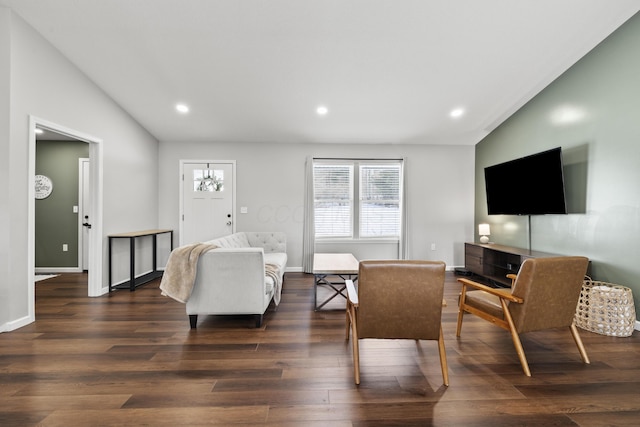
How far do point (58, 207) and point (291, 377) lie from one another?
5.76m

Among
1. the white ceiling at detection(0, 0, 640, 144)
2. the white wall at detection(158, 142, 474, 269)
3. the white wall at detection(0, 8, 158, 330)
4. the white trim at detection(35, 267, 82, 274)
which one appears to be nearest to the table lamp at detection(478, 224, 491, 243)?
the white wall at detection(158, 142, 474, 269)

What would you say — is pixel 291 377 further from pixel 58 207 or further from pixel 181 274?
pixel 58 207

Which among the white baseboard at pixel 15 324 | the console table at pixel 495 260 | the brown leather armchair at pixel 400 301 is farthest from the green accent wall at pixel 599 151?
the white baseboard at pixel 15 324

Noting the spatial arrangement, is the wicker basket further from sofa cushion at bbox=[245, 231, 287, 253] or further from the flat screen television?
sofa cushion at bbox=[245, 231, 287, 253]

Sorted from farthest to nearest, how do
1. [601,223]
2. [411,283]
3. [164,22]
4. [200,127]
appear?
[200,127]
[601,223]
[164,22]
[411,283]

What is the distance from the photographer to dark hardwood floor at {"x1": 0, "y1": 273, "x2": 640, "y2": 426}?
157cm

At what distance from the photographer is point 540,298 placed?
2.04 metres

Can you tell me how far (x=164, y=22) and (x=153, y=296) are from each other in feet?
10.7

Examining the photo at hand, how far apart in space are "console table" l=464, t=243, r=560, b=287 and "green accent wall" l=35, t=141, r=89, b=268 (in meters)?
7.11

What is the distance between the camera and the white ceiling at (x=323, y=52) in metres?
2.66

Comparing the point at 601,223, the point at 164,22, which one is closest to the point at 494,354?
the point at 601,223

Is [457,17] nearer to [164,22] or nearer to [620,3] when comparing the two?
[620,3]

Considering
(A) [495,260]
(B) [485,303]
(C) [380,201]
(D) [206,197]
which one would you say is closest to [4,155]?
(D) [206,197]

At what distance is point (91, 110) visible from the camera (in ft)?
12.1
